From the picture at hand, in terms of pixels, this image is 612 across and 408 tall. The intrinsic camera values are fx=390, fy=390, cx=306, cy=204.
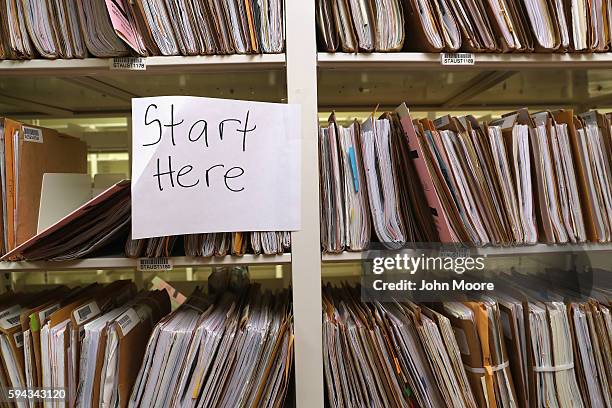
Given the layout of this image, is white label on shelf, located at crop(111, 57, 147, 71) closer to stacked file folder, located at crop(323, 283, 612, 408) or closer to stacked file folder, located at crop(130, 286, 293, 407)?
stacked file folder, located at crop(130, 286, 293, 407)

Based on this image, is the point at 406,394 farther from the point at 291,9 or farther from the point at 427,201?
the point at 291,9

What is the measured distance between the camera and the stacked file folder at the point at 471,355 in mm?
829

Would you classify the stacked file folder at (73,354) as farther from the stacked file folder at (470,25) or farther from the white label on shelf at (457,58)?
the white label on shelf at (457,58)

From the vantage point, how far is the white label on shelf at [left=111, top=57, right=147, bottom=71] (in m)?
0.84

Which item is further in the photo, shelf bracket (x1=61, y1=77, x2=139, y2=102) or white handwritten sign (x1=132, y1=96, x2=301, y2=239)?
shelf bracket (x1=61, y1=77, x2=139, y2=102)

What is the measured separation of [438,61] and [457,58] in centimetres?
4

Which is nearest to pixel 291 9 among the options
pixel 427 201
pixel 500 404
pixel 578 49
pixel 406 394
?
pixel 427 201

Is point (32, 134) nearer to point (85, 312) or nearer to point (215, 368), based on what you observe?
point (85, 312)

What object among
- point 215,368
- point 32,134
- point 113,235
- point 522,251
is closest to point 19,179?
point 32,134

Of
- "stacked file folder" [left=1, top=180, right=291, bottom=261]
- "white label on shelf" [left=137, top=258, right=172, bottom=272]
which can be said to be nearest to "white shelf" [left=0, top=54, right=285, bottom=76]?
"stacked file folder" [left=1, top=180, right=291, bottom=261]

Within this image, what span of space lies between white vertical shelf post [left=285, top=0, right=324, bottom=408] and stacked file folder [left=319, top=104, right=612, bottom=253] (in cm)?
4

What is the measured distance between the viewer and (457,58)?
857mm

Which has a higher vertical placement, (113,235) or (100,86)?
(100,86)

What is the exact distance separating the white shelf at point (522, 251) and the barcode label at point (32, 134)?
0.73 m
